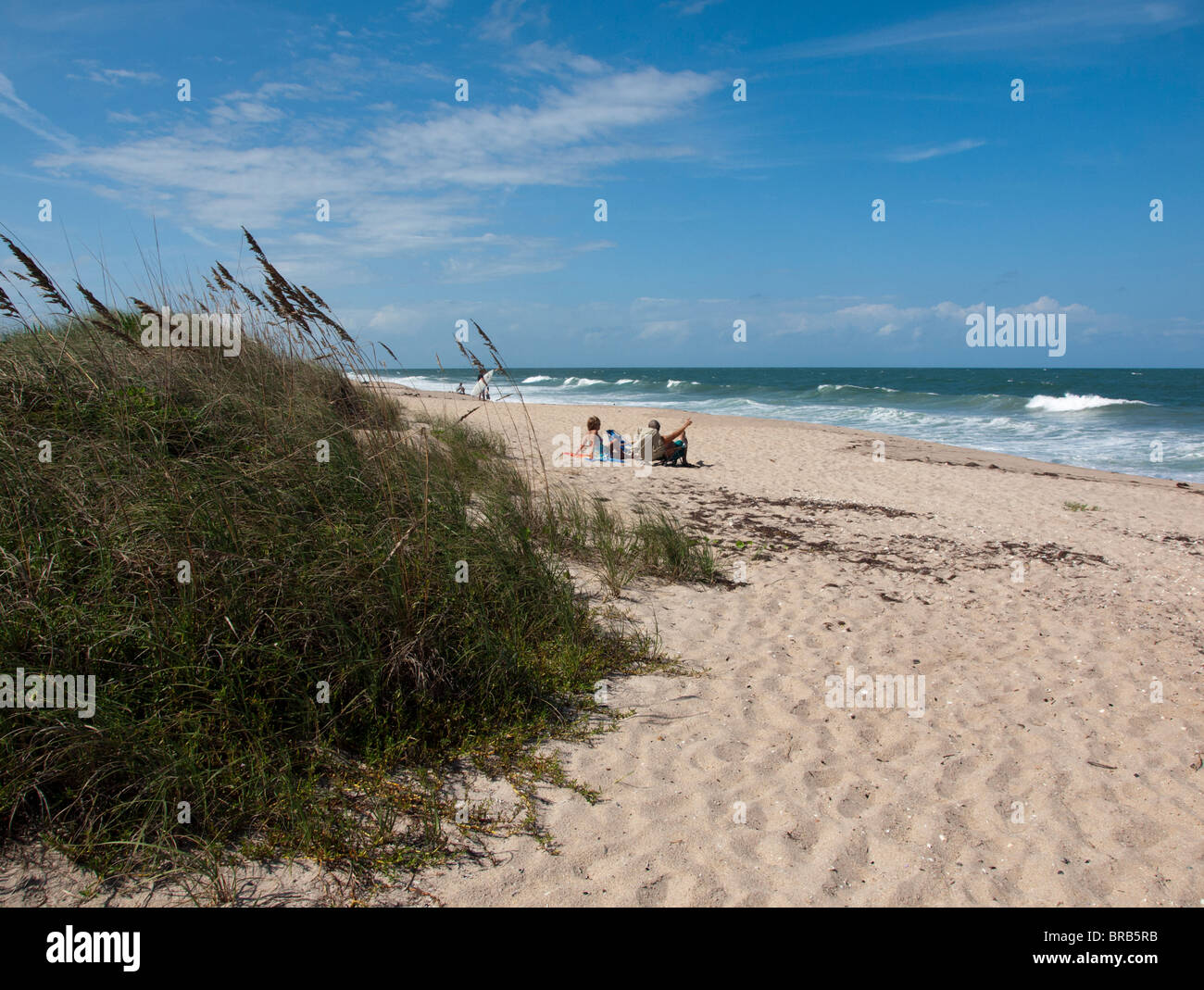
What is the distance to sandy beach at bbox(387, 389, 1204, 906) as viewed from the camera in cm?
245

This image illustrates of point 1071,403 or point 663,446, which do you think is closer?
point 663,446

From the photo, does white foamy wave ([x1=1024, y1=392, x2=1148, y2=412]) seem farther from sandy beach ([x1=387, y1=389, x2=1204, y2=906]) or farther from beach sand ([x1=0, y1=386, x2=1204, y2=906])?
beach sand ([x1=0, y1=386, x2=1204, y2=906])

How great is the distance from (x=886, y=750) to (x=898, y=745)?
0.33 feet

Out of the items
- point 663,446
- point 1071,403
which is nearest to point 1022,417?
point 1071,403

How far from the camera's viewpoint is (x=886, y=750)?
10.9 feet

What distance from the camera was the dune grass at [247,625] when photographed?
7.57 feet

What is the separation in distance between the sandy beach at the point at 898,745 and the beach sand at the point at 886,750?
0.01 metres

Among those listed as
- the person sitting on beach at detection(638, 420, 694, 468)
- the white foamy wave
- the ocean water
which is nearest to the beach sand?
the ocean water

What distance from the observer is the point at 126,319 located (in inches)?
218

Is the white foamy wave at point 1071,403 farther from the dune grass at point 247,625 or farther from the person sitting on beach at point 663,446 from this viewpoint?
the dune grass at point 247,625

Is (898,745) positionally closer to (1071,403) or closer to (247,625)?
(247,625)

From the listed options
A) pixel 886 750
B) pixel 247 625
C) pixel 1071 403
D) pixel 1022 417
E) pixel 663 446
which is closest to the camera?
pixel 247 625
